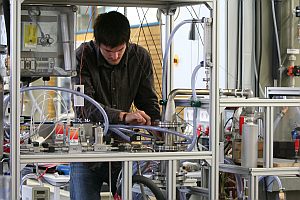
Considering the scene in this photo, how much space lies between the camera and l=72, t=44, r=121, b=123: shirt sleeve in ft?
13.2

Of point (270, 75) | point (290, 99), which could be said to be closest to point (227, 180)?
point (290, 99)

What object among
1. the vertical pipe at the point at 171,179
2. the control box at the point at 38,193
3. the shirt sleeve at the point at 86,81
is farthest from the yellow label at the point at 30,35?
the vertical pipe at the point at 171,179

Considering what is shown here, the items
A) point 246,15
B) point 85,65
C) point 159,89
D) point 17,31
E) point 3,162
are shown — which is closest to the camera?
point 17,31

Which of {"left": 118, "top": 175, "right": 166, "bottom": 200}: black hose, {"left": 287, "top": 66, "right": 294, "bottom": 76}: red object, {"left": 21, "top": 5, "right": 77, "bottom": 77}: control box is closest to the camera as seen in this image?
{"left": 118, "top": 175, "right": 166, "bottom": 200}: black hose

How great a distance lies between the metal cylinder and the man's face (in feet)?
2.90

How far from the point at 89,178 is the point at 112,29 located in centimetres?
87

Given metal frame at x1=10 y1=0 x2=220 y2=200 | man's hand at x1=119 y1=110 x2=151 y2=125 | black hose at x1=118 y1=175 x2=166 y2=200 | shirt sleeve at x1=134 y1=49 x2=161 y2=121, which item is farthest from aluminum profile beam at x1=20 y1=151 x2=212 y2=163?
shirt sleeve at x1=134 y1=49 x2=161 y2=121

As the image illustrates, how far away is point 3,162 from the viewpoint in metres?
3.46

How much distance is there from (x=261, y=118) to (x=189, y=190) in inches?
21.8

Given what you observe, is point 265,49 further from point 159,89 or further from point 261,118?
point 261,118

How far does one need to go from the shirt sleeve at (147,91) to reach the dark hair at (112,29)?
0.89ft

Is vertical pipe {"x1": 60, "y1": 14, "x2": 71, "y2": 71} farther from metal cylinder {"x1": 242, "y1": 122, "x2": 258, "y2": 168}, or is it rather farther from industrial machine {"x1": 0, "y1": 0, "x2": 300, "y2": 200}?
metal cylinder {"x1": 242, "y1": 122, "x2": 258, "y2": 168}

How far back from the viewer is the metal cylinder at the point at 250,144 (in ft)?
12.1

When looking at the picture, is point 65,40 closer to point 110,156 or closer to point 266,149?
point 110,156
